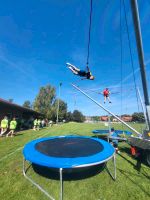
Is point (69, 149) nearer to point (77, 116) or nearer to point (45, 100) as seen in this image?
point (45, 100)

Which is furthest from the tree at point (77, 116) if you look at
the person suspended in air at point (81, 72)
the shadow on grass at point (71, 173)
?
the shadow on grass at point (71, 173)

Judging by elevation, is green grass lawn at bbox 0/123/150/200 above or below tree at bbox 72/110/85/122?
below

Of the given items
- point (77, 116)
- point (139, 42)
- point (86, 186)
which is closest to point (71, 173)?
point (86, 186)

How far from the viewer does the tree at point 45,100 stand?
52.6 metres

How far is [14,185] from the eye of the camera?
4.26 m

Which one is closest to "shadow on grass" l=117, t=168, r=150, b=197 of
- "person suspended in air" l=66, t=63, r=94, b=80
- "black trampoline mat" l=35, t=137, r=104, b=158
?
"black trampoline mat" l=35, t=137, r=104, b=158

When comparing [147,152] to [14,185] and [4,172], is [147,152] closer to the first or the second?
[14,185]

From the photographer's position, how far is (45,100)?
177 feet

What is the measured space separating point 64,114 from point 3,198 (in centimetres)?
6258

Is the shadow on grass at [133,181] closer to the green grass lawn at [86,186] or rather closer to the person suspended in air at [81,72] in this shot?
the green grass lawn at [86,186]

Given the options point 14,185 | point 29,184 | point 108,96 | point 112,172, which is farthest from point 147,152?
point 108,96

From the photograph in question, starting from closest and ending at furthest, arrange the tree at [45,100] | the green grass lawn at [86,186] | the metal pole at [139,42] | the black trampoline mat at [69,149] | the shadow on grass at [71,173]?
the metal pole at [139,42] < the green grass lawn at [86,186] < the shadow on grass at [71,173] < the black trampoline mat at [69,149] < the tree at [45,100]

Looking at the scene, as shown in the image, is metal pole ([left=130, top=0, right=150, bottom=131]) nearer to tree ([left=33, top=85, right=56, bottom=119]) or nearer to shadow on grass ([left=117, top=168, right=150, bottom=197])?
shadow on grass ([left=117, top=168, right=150, bottom=197])

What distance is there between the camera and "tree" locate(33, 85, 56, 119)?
52562mm
